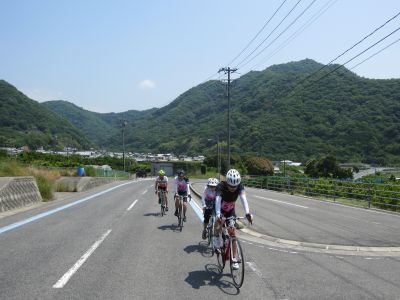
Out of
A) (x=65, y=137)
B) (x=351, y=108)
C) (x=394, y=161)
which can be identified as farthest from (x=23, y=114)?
(x=394, y=161)

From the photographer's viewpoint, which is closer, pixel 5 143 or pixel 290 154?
pixel 290 154

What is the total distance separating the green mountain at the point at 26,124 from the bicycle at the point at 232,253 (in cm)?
11823

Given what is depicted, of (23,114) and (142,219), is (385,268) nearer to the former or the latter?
(142,219)

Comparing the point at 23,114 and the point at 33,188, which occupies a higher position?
the point at 23,114

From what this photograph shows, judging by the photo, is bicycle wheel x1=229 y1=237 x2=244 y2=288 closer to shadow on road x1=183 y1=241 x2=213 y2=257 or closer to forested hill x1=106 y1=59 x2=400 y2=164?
shadow on road x1=183 y1=241 x2=213 y2=257

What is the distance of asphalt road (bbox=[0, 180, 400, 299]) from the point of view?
6.31 metres

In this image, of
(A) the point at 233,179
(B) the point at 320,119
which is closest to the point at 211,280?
(A) the point at 233,179

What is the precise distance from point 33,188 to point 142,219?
8191mm

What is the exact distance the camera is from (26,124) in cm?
13500

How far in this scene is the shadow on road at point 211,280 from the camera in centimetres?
653

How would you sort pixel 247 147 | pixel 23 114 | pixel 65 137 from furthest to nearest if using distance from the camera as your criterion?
pixel 65 137
pixel 23 114
pixel 247 147

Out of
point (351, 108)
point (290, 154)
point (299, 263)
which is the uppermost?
point (351, 108)

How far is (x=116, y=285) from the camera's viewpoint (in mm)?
6527

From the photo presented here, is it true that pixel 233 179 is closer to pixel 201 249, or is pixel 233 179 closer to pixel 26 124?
pixel 201 249
